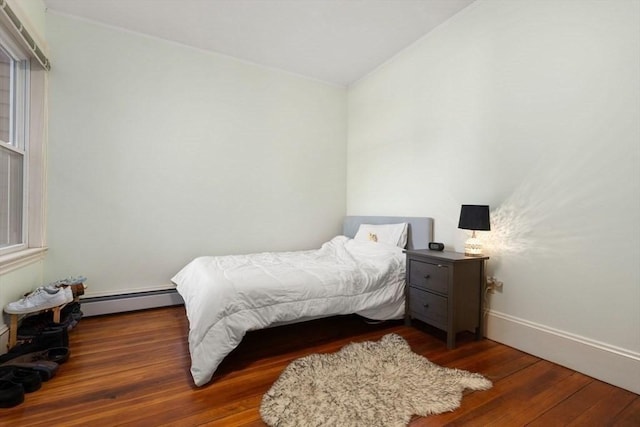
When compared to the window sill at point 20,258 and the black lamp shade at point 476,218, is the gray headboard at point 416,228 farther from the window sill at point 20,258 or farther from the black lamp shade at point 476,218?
the window sill at point 20,258

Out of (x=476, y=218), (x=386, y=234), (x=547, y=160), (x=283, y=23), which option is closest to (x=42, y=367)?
(x=386, y=234)

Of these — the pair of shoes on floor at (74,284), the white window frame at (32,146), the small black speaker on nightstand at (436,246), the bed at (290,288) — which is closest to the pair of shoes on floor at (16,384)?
the bed at (290,288)

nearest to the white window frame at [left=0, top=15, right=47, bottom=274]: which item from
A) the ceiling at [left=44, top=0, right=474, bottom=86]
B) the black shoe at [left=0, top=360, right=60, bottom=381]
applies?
the ceiling at [left=44, top=0, right=474, bottom=86]

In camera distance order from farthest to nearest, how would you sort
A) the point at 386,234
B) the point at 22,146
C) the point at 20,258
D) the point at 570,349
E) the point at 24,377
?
the point at 386,234 < the point at 22,146 < the point at 20,258 < the point at 570,349 < the point at 24,377

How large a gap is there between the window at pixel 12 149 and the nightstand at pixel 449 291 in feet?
10.7

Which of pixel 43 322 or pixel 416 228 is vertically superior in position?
pixel 416 228

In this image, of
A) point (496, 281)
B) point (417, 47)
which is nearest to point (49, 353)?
point (496, 281)

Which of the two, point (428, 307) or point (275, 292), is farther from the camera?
point (428, 307)

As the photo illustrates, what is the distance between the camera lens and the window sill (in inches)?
76.6

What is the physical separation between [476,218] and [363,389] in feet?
4.85

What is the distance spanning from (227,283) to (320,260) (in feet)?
3.61

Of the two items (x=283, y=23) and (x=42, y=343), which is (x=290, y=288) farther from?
(x=283, y=23)

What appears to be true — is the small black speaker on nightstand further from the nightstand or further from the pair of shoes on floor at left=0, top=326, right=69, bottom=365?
the pair of shoes on floor at left=0, top=326, right=69, bottom=365

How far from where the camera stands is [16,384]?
1.52 m
